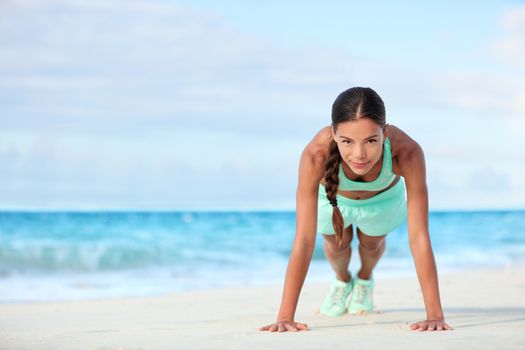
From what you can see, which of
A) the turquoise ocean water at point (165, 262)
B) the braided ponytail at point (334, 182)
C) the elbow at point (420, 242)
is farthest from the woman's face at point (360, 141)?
the turquoise ocean water at point (165, 262)

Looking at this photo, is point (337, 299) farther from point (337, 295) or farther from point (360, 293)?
point (360, 293)

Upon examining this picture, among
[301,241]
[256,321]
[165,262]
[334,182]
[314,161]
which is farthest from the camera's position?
[165,262]

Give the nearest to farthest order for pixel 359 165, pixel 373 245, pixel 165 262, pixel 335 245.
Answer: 1. pixel 359 165
2. pixel 335 245
3. pixel 373 245
4. pixel 165 262

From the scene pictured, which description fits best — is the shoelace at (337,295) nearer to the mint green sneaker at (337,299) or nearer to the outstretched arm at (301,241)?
the mint green sneaker at (337,299)

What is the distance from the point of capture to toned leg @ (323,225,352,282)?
506cm

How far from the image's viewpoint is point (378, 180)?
4.46 metres

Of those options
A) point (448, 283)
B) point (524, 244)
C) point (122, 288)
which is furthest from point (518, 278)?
point (524, 244)

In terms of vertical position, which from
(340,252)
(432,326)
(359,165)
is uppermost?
(359,165)

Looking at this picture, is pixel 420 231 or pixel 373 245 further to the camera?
pixel 373 245

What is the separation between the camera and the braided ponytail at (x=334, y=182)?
4.12 meters

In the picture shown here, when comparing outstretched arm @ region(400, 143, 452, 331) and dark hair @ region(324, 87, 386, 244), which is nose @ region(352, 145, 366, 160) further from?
outstretched arm @ region(400, 143, 452, 331)

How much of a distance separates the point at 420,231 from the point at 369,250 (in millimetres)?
1147

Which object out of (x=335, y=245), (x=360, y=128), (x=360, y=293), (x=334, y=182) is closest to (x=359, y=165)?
(x=360, y=128)

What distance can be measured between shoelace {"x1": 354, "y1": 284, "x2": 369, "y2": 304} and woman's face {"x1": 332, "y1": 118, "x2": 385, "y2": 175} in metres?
1.56
